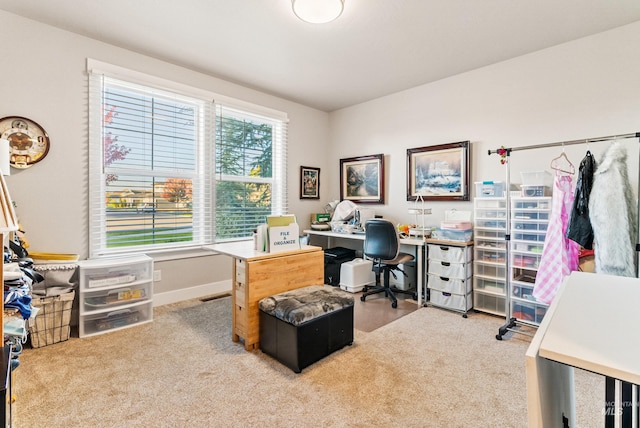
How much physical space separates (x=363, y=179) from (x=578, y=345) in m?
3.99

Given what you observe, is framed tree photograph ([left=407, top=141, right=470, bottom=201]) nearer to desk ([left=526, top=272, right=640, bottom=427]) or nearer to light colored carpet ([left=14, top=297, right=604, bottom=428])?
light colored carpet ([left=14, top=297, right=604, bottom=428])

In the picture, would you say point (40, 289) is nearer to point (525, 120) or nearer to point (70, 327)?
point (70, 327)

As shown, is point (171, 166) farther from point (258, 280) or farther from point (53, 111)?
point (258, 280)

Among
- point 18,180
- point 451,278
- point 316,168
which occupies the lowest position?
point 451,278

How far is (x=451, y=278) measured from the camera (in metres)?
3.27

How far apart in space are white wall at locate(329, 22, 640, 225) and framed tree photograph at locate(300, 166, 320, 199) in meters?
0.98

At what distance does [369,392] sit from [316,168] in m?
3.66

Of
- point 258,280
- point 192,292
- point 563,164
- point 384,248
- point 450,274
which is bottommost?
point 192,292

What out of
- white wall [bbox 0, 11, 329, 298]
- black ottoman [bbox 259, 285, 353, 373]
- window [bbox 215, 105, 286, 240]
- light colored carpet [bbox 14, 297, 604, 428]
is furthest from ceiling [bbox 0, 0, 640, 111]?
light colored carpet [bbox 14, 297, 604, 428]

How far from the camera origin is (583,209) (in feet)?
7.55

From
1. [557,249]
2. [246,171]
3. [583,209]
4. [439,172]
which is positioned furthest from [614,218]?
[246,171]

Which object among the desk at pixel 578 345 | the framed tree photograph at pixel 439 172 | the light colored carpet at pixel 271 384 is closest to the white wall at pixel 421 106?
the framed tree photograph at pixel 439 172

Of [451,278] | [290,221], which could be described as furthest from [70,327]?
[451,278]

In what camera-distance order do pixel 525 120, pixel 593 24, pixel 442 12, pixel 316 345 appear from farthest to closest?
pixel 525 120 < pixel 593 24 < pixel 442 12 < pixel 316 345
